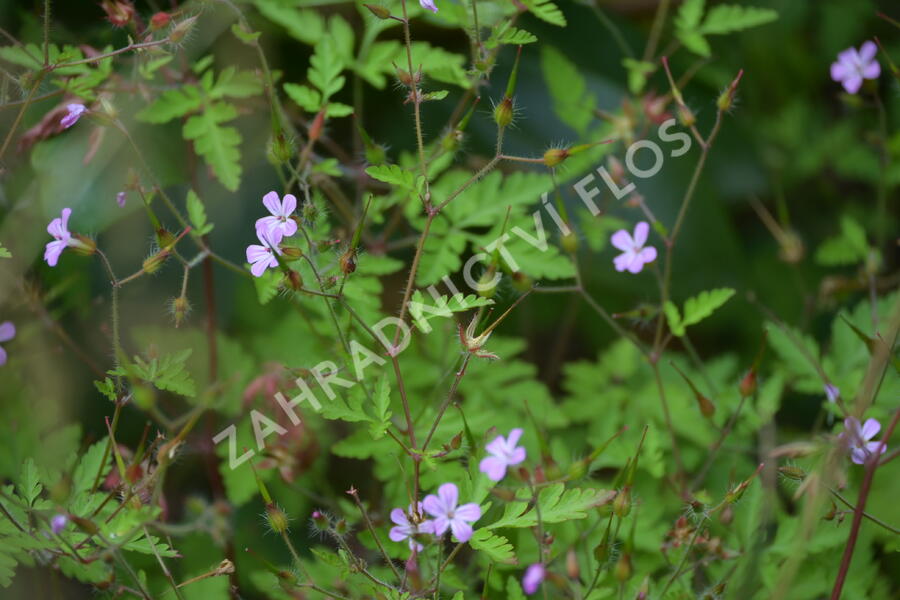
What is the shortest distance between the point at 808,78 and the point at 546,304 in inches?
41.7

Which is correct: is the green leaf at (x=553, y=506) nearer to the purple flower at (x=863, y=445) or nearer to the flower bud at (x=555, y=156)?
the purple flower at (x=863, y=445)

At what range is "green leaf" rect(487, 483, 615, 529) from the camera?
1.15 m

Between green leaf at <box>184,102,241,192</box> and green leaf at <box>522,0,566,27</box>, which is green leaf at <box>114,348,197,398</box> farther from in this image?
green leaf at <box>522,0,566,27</box>

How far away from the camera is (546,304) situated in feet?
6.89

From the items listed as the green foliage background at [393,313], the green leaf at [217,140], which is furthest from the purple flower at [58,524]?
the green leaf at [217,140]

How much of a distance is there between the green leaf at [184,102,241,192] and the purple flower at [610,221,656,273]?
2.12ft

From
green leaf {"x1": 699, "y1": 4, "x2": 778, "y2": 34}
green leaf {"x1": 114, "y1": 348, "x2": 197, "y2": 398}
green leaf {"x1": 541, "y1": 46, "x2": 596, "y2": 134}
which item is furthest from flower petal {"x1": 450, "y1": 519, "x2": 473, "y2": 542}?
green leaf {"x1": 699, "y1": 4, "x2": 778, "y2": 34}

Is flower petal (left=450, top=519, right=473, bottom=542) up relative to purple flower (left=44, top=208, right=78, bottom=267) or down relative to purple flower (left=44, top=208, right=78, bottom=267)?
down

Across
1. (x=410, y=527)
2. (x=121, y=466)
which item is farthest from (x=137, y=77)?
(x=410, y=527)

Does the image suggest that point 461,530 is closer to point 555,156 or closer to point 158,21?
point 555,156

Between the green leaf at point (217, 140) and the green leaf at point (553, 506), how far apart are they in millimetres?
702

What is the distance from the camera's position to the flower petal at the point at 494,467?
3.62 feet

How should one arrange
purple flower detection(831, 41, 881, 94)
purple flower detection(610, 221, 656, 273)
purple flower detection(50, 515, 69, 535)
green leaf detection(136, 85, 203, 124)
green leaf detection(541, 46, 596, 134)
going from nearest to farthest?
purple flower detection(50, 515, 69, 535) → purple flower detection(610, 221, 656, 273) → green leaf detection(136, 85, 203, 124) → purple flower detection(831, 41, 881, 94) → green leaf detection(541, 46, 596, 134)

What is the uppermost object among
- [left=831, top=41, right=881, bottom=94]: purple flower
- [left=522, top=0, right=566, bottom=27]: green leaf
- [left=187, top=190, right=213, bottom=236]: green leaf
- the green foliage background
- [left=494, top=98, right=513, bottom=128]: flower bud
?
[left=522, top=0, right=566, bottom=27]: green leaf
